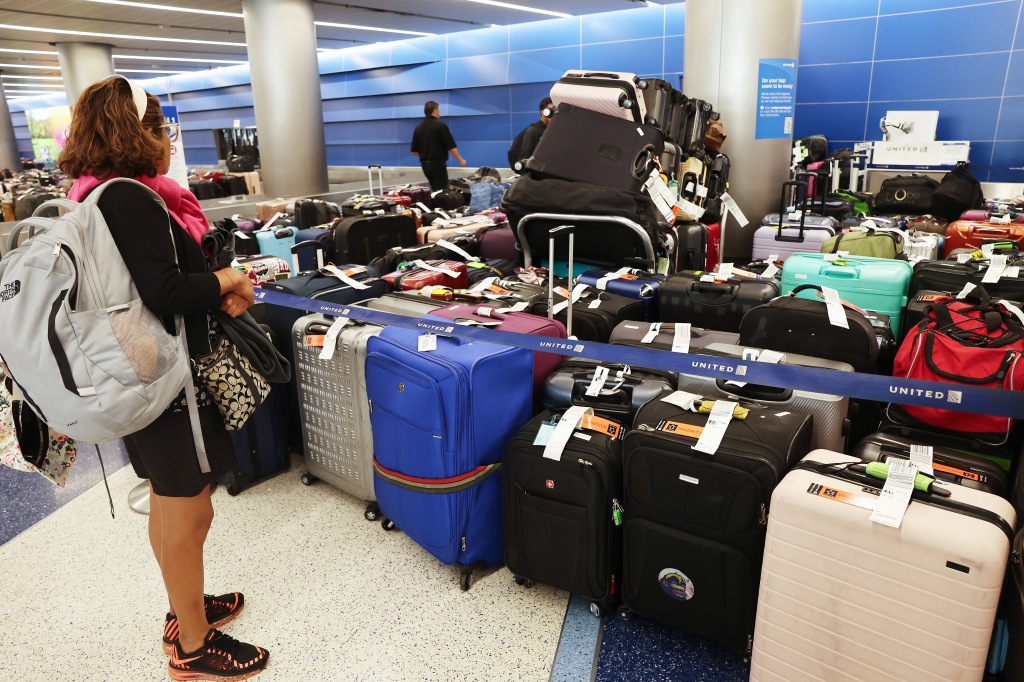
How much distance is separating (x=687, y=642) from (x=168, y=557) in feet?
4.93

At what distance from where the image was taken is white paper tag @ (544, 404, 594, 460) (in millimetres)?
1976

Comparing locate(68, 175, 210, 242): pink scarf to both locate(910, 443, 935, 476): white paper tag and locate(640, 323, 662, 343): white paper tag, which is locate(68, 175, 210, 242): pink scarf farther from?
locate(910, 443, 935, 476): white paper tag

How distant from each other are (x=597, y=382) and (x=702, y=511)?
0.62m

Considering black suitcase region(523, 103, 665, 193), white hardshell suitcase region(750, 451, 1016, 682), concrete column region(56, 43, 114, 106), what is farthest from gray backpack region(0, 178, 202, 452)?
concrete column region(56, 43, 114, 106)

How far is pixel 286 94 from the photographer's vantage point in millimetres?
10195

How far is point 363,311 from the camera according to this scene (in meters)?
2.63

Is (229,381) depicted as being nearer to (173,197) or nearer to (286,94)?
(173,197)

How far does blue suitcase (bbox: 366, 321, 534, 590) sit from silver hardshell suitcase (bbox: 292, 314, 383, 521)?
17 cm

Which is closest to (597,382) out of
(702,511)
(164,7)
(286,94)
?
(702,511)

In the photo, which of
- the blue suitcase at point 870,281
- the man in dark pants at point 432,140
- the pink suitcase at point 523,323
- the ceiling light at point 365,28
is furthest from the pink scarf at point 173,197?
the ceiling light at point 365,28

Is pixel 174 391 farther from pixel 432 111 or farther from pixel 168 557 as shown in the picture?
pixel 432 111

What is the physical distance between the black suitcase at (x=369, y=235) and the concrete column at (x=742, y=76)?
91.4 inches

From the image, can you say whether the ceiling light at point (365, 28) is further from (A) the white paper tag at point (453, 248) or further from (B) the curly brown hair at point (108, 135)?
(B) the curly brown hair at point (108, 135)

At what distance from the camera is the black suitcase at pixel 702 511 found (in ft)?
5.62
